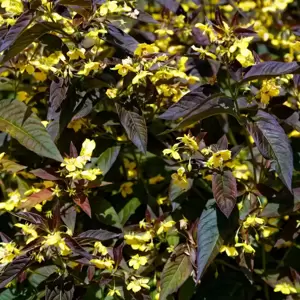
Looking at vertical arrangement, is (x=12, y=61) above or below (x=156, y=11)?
above

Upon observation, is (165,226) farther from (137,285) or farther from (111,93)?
(111,93)

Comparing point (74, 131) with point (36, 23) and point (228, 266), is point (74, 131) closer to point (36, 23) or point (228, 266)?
point (36, 23)

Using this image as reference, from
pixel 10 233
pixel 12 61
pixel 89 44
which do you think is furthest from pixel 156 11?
pixel 10 233

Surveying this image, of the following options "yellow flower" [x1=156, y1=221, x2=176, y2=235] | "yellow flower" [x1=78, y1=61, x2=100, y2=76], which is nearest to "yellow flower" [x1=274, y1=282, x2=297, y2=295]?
"yellow flower" [x1=156, y1=221, x2=176, y2=235]

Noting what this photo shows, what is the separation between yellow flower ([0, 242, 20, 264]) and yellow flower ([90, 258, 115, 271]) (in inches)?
7.5

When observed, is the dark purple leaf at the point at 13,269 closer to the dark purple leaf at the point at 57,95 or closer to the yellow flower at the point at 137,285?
the yellow flower at the point at 137,285

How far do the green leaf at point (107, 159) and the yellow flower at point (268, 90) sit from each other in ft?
1.39

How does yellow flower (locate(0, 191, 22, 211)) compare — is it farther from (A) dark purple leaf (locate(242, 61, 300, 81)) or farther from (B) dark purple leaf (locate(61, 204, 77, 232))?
(A) dark purple leaf (locate(242, 61, 300, 81))

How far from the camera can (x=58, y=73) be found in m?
1.55

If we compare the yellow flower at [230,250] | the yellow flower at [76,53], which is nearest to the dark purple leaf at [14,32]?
the yellow flower at [76,53]

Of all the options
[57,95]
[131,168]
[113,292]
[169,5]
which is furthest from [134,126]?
[169,5]

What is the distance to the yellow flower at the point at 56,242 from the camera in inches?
52.9

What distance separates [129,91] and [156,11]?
90 cm

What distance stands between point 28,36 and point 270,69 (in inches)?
23.4
